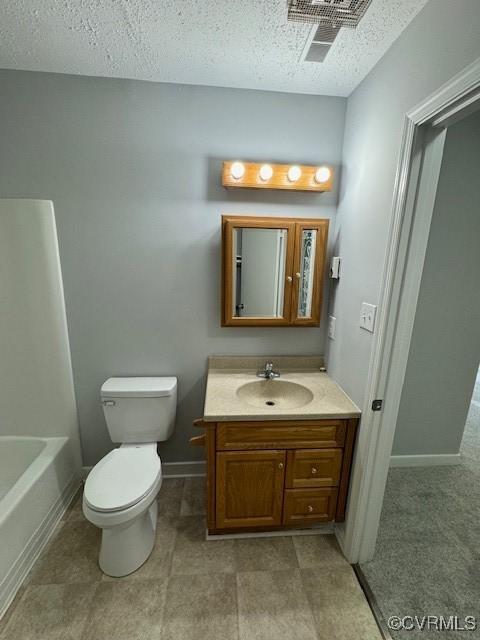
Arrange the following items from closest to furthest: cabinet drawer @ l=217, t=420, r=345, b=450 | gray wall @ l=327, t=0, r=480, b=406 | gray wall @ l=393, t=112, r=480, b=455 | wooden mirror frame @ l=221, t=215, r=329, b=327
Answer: gray wall @ l=327, t=0, r=480, b=406, cabinet drawer @ l=217, t=420, r=345, b=450, wooden mirror frame @ l=221, t=215, r=329, b=327, gray wall @ l=393, t=112, r=480, b=455

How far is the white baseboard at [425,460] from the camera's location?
2209 millimetres

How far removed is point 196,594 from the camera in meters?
1.33

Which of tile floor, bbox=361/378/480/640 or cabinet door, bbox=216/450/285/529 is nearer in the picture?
tile floor, bbox=361/378/480/640

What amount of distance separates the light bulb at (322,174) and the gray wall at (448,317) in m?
0.78

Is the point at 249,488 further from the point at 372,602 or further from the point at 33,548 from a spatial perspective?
the point at 33,548

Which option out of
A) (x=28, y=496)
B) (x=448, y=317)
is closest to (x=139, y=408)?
(x=28, y=496)

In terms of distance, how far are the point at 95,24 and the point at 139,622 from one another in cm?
251

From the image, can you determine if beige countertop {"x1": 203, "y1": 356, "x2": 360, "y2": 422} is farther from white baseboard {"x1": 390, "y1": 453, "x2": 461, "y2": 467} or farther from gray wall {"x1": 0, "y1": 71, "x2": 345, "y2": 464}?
white baseboard {"x1": 390, "y1": 453, "x2": 461, "y2": 467}

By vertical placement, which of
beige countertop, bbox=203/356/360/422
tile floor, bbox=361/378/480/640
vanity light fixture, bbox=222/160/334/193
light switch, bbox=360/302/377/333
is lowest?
tile floor, bbox=361/378/480/640

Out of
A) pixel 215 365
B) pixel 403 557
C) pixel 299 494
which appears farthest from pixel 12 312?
pixel 403 557

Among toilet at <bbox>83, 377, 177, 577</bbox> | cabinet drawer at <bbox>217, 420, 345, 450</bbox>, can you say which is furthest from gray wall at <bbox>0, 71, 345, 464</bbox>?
cabinet drawer at <bbox>217, 420, 345, 450</bbox>

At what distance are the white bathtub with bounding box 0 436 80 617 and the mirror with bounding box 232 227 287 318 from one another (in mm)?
1406

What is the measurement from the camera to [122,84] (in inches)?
59.7

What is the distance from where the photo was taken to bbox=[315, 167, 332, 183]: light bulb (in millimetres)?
1567
